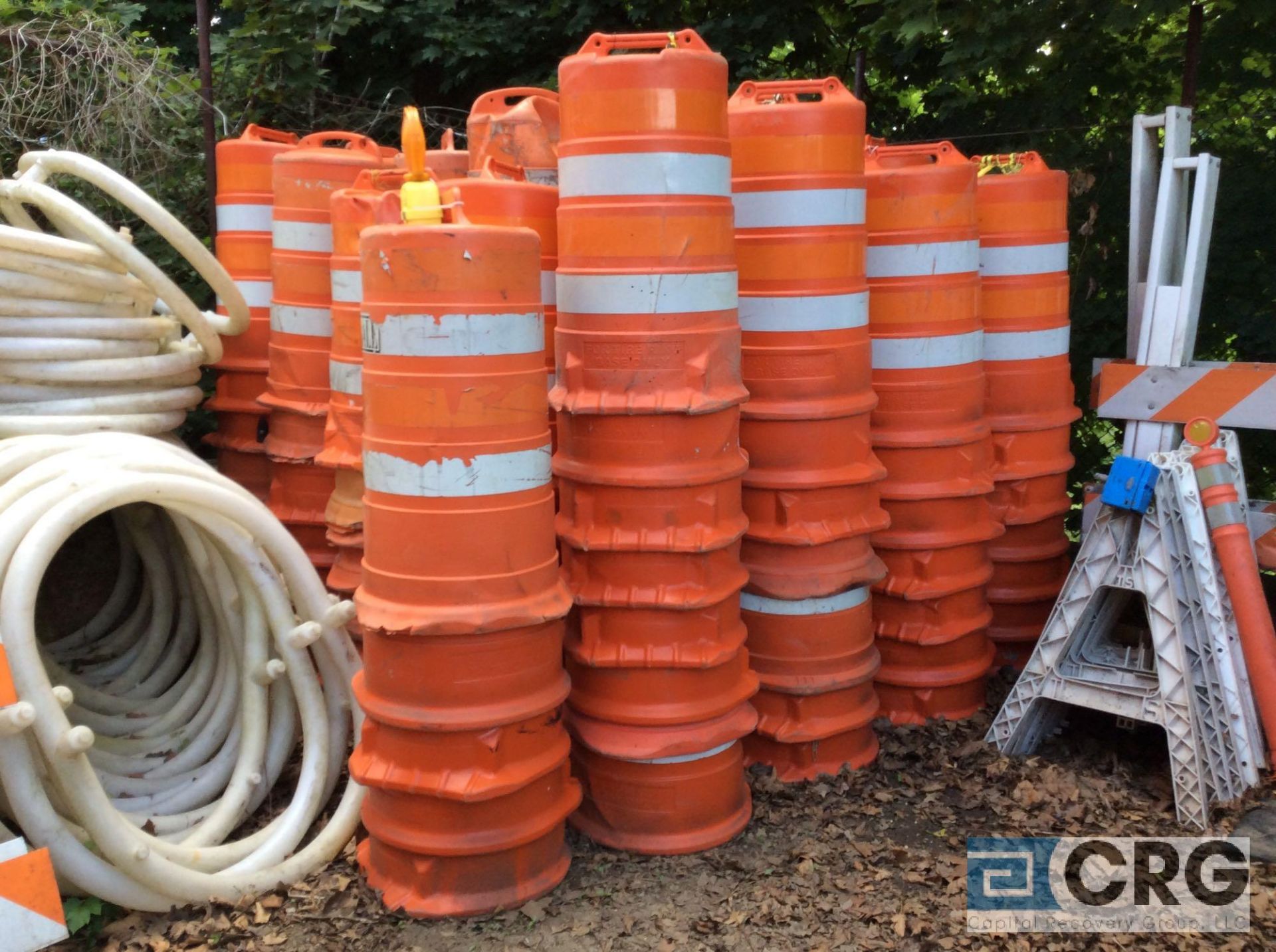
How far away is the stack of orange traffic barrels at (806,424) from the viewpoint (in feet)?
12.7

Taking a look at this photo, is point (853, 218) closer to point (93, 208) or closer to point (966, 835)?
point (966, 835)

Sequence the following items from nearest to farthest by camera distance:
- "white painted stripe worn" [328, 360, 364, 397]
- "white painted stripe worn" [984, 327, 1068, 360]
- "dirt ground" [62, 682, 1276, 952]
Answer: "dirt ground" [62, 682, 1276, 952], "white painted stripe worn" [328, 360, 364, 397], "white painted stripe worn" [984, 327, 1068, 360]

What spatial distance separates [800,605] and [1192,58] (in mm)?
4087

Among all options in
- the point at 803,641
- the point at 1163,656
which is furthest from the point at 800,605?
the point at 1163,656

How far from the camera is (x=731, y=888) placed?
11.5 ft

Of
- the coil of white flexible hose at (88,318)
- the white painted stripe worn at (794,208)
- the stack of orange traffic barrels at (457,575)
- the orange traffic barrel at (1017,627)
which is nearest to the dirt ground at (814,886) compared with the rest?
the stack of orange traffic barrels at (457,575)

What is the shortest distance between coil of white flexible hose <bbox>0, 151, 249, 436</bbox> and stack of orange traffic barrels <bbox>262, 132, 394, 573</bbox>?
282 mm

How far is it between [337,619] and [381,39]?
5.04 m

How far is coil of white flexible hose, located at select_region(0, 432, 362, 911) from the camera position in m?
3.13

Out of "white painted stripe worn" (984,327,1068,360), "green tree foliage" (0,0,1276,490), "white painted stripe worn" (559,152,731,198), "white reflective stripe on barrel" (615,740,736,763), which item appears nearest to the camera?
"white painted stripe worn" (559,152,731,198)

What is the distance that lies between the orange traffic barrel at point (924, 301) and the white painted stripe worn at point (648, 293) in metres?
1.17

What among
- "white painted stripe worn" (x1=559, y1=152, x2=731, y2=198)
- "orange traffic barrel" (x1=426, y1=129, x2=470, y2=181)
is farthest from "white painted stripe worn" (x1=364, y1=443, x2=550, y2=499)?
"orange traffic barrel" (x1=426, y1=129, x2=470, y2=181)

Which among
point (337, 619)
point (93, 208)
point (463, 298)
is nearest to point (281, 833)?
point (337, 619)

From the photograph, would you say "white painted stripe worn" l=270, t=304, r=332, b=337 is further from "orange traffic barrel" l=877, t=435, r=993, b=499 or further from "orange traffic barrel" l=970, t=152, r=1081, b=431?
"orange traffic barrel" l=970, t=152, r=1081, b=431
